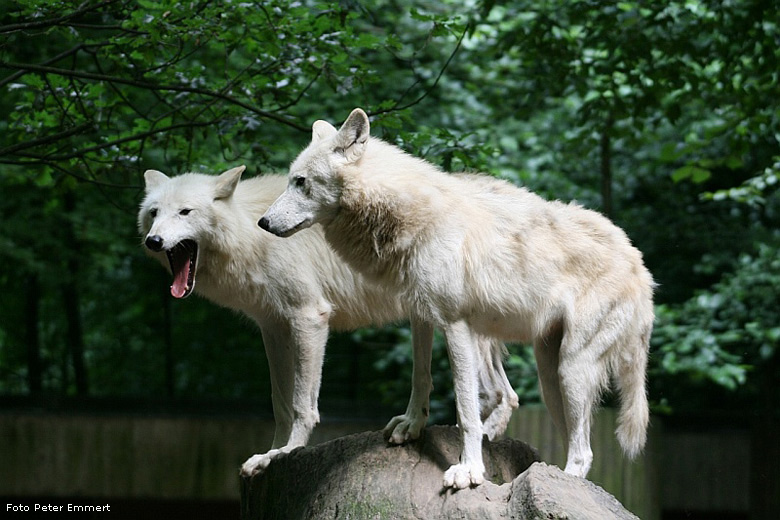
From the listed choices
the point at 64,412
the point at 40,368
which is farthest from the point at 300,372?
the point at 40,368

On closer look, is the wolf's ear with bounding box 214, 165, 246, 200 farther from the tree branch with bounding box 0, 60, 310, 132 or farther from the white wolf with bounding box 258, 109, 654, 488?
the white wolf with bounding box 258, 109, 654, 488

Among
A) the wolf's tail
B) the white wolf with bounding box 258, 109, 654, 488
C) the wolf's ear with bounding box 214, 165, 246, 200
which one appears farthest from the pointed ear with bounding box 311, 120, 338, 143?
the wolf's tail

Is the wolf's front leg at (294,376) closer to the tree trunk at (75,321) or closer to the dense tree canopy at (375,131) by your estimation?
the dense tree canopy at (375,131)

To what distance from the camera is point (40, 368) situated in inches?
465

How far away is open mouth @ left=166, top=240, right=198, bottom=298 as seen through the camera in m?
5.04

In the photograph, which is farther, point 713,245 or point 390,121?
point 713,245

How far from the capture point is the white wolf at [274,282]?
4.94m

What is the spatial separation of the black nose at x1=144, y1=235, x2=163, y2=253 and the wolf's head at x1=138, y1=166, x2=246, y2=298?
47 millimetres

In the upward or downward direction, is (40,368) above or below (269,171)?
below

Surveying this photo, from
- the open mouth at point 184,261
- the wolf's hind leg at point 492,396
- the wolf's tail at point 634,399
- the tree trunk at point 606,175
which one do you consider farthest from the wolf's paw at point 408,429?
the tree trunk at point 606,175

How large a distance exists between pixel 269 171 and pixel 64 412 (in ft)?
17.3

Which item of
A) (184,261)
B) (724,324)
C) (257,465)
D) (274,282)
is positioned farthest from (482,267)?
(724,324)

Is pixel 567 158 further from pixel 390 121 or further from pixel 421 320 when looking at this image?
pixel 421 320

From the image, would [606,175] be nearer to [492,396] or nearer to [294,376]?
[492,396]
